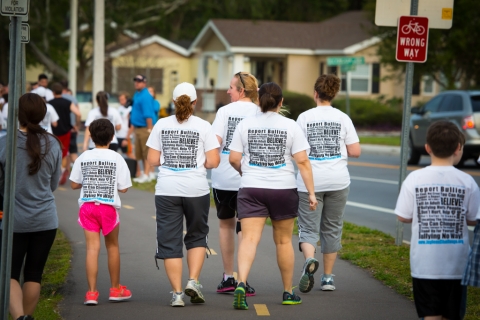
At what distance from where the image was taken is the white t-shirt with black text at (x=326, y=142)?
7504 millimetres

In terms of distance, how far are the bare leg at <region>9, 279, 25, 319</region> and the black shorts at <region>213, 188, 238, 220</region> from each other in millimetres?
2215

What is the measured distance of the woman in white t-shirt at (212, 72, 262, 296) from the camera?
754 centimetres

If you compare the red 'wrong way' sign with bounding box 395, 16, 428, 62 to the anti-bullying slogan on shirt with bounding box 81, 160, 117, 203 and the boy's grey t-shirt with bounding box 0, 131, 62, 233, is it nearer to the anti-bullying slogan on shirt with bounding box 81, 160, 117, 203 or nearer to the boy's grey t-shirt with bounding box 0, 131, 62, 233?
the anti-bullying slogan on shirt with bounding box 81, 160, 117, 203

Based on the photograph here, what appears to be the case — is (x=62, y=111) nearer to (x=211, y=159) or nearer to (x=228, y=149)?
(x=228, y=149)

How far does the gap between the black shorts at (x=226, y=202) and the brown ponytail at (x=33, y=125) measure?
81.3 inches

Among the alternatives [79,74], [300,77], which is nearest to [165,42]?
[79,74]

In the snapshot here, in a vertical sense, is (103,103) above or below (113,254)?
above

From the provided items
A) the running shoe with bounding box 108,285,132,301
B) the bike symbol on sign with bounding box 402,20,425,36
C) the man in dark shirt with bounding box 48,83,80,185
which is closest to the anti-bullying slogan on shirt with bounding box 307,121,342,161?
the running shoe with bounding box 108,285,132,301

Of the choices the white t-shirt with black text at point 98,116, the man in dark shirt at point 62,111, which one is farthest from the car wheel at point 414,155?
the man in dark shirt at point 62,111

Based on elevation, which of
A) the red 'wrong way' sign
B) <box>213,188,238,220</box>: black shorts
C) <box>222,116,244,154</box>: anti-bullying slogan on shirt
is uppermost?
the red 'wrong way' sign

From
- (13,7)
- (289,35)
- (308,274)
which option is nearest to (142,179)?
(308,274)

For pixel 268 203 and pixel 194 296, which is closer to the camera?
pixel 268 203

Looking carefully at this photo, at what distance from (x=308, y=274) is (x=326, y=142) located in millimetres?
1169

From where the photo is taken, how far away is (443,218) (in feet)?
16.9
